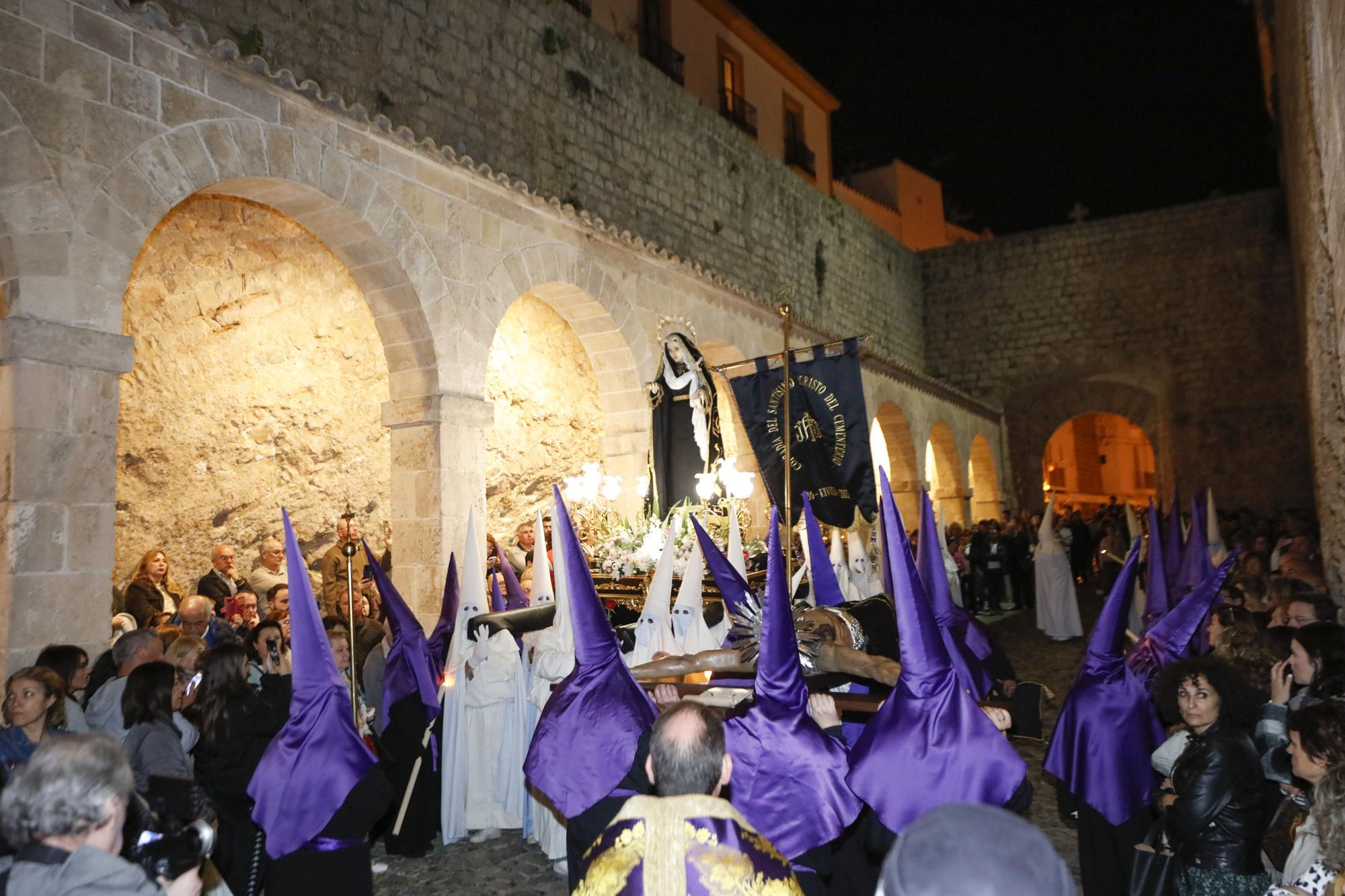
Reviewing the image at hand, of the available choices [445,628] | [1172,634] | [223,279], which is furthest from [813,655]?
[223,279]

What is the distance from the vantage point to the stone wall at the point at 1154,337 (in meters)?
20.8

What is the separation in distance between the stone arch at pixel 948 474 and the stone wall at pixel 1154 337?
4667mm

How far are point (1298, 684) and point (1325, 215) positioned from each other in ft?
8.72

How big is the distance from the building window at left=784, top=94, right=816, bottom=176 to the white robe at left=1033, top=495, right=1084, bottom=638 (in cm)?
1155

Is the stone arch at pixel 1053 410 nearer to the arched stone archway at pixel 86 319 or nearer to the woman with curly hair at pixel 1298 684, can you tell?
the arched stone archway at pixel 86 319

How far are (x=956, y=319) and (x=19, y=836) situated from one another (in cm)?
2443

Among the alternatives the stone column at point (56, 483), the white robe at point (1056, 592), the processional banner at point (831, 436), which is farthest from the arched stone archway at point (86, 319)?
the white robe at point (1056, 592)

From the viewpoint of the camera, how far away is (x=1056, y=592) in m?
12.1

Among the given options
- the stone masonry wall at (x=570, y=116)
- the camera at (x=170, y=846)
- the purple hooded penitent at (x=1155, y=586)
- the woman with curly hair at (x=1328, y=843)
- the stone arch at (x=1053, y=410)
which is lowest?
the woman with curly hair at (x=1328, y=843)

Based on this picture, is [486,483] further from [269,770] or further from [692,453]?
[269,770]

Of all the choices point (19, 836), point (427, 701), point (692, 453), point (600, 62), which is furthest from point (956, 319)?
point (19, 836)

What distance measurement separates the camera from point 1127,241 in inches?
887

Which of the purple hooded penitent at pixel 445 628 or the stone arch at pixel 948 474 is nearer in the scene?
the purple hooded penitent at pixel 445 628

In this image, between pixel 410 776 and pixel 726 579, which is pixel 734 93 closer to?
pixel 410 776
